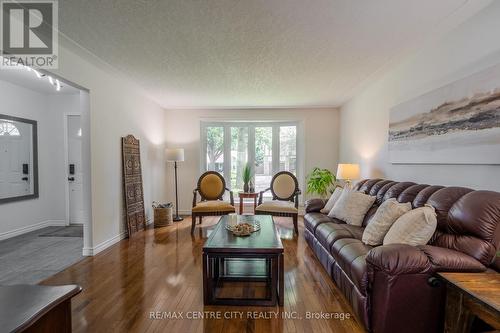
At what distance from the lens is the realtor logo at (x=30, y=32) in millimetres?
1960

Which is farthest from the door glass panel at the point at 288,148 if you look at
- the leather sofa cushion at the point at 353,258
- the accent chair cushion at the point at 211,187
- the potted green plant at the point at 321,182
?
the leather sofa cushion at the point at 353,258

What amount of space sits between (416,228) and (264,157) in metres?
3.99

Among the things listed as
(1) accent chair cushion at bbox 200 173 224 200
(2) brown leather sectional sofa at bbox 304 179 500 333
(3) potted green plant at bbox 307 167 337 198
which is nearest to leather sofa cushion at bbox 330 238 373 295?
(2) brown leather sectional sofa at bbox 304 179 500 333

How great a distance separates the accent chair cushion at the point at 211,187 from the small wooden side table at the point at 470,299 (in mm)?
3547

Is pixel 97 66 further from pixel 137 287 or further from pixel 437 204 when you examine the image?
pixel 437 204

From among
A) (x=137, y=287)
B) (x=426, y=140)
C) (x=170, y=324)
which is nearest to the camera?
(x=170, y=324)

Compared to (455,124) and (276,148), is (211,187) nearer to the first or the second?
(276,148)

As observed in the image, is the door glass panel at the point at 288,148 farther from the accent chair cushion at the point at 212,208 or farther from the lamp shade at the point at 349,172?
the accent chair cushion at the point at 212,208

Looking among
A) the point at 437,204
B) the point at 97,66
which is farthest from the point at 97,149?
the point at 437,204

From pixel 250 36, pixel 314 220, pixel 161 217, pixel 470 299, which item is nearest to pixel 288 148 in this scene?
pixel 314 220

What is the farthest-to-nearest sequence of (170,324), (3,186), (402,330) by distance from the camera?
(3,186), (170,324), (402,330)

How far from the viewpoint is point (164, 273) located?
260 cm

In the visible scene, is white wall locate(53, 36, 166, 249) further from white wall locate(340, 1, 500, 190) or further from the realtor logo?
white wall locate(340, 1, 500, 190)

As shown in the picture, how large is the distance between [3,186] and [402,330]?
5313 mm
